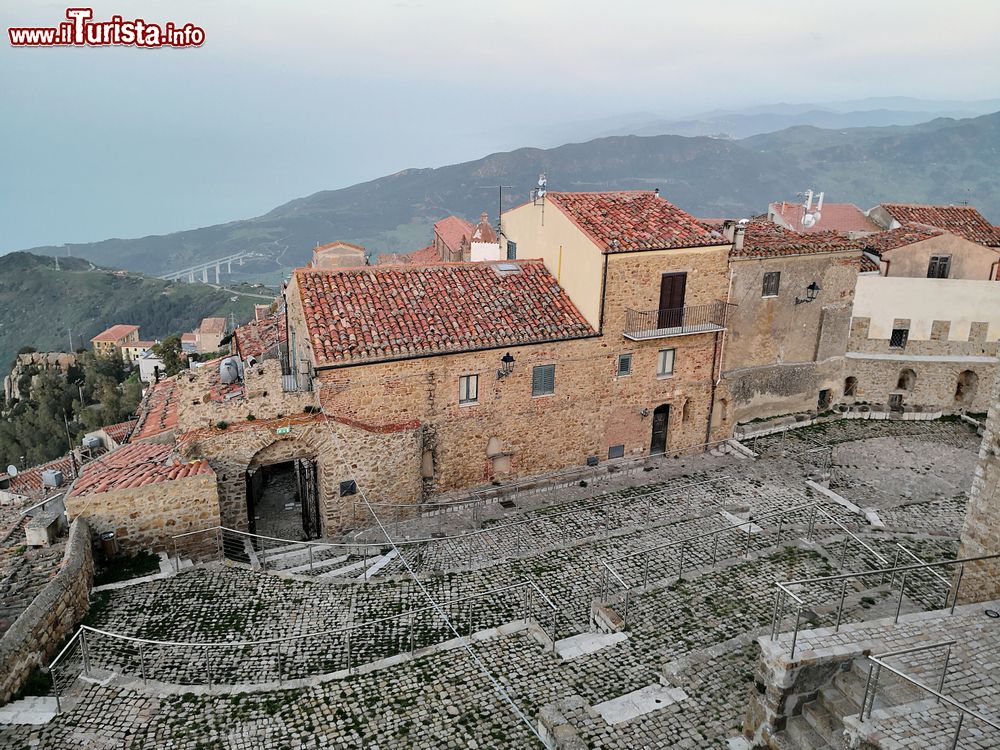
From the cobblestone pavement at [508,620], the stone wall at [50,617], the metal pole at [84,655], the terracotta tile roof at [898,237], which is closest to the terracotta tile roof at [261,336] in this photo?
the stone wall at [50,617]

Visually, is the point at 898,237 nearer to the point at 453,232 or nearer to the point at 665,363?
the point at 665,363

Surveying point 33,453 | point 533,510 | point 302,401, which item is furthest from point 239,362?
point 33,453

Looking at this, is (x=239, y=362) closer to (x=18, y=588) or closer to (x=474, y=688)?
(x=18, y=588)

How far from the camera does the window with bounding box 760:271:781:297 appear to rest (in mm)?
24438

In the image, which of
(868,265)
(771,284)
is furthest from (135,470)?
(868,265)

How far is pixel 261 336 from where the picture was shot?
2638cm

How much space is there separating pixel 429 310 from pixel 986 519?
14.1 metres

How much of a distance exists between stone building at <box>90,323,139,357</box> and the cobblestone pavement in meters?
97.4

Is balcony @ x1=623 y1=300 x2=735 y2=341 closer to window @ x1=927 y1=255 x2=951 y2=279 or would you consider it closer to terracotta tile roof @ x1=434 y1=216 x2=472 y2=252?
window @ x1=927 y1=255 x2=951 y2=279

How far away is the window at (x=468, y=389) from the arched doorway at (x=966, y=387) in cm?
2002

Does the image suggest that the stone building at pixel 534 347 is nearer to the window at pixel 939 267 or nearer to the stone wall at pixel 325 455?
the stone wall at pixel 325 455

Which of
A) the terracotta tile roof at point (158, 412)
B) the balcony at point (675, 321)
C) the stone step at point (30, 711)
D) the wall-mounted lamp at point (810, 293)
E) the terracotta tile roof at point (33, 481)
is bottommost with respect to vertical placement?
the terracotta tile roof at point (33, 481)

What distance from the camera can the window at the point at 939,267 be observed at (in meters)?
27.4

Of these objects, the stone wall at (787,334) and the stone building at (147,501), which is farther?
the stone wall at (787,334)
